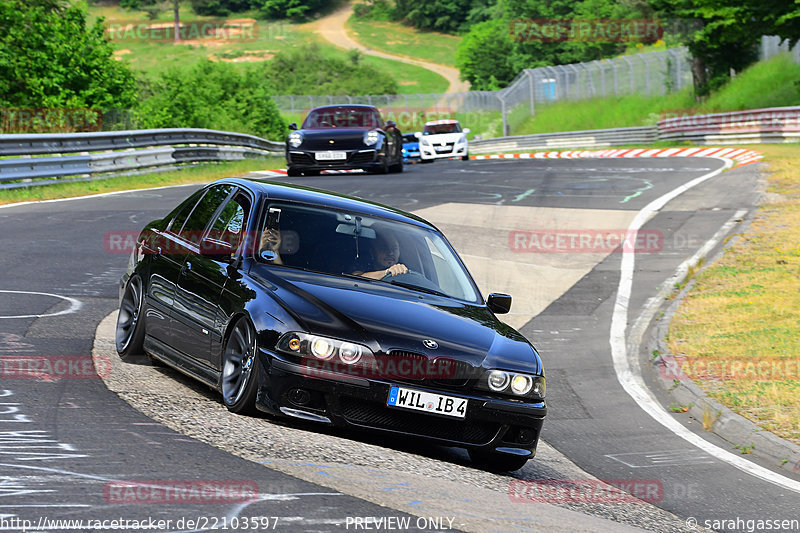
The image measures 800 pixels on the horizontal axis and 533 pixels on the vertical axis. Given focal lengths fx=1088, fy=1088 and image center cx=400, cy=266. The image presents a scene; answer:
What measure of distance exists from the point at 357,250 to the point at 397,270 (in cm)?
31

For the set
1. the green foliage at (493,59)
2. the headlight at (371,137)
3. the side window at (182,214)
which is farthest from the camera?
the green foliage at (493,59)

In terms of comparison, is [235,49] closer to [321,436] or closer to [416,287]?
[416,287]

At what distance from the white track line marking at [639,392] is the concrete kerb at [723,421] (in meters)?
0.20

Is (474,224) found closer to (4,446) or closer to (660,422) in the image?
(660,422)

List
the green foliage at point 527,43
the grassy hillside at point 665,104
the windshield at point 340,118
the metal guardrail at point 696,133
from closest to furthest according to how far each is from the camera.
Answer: the windshield at point 340,118 → the metal guardrail at point 696,133 → the grassy hillside at point 665,104 → the green foliage at point 527,43

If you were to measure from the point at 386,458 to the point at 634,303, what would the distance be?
28.3ft

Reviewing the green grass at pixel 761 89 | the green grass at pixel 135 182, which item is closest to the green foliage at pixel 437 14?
the green grass at pixel 761 89

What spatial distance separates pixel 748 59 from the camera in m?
50.9

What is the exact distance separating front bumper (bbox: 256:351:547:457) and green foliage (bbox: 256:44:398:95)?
326 feet

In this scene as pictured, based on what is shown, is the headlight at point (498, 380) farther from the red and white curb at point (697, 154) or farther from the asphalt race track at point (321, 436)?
the red and white curb at point (697, 154)

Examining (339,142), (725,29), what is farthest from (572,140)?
(339,142)

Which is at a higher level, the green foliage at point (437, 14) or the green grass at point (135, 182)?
the green foliage at point (437, 14)

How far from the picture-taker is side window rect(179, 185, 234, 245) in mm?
7969

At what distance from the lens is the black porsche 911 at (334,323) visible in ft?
20.3
